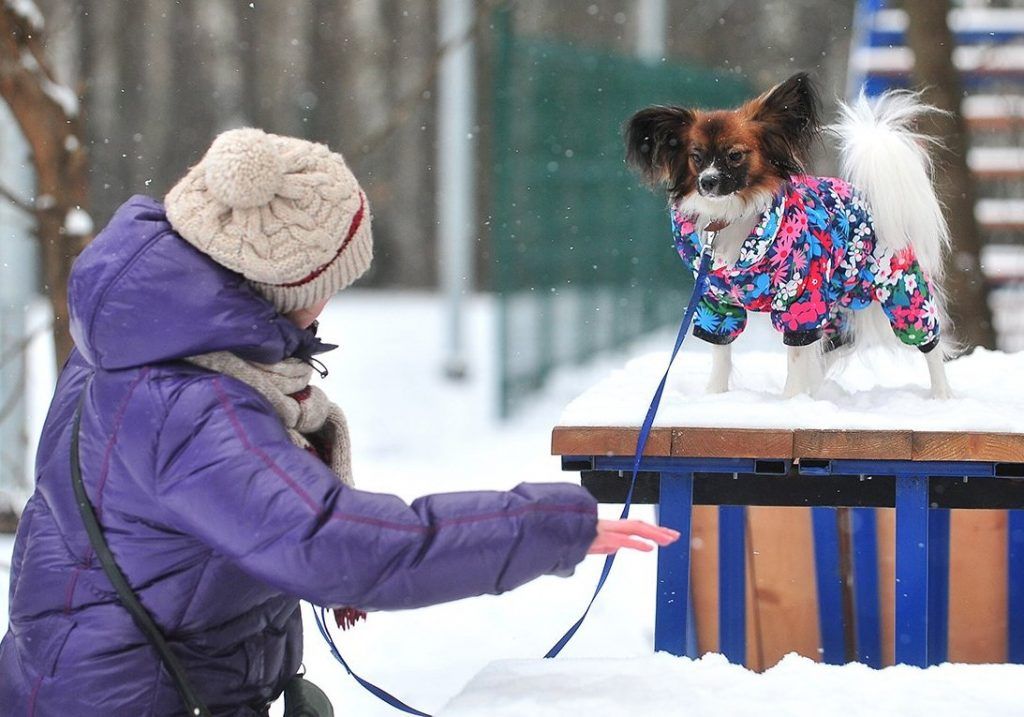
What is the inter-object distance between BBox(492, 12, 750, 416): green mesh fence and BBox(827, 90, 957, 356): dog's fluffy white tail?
16.0ft

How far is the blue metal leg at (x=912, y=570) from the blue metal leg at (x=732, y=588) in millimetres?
520

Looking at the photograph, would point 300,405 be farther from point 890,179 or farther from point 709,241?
point 890,179

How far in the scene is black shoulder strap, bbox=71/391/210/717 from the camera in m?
1.75

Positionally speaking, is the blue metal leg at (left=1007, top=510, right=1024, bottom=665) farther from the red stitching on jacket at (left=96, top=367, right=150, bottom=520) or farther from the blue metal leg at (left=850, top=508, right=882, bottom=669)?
the red stitching on jacket at (left=96, top=367, right=150, bottom=520)

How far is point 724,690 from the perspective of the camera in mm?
2080

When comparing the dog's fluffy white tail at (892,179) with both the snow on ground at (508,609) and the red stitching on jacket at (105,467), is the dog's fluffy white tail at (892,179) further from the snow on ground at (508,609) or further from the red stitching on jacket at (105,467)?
the red stitching on jacket at (105,467)

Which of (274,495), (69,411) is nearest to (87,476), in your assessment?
(69,411)

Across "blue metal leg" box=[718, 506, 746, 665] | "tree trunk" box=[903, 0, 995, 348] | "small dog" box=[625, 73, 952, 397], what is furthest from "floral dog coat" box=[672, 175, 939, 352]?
"tree trunk" box=[903, 0, 995, 348]

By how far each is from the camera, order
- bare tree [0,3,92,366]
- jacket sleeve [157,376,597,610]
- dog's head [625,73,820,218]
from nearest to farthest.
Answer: jacket sleeve [157,376,597,610], dog's head [625,73,820,218], bare tree [0,3,92,366]

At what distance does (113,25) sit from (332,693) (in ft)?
41.6

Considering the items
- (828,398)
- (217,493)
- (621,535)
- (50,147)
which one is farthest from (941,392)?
(50,147)

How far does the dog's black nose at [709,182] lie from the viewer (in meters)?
2.73

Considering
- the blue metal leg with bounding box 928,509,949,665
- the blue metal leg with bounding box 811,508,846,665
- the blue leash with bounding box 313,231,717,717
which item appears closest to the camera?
the blue leash with bounding box 313,231,717,717

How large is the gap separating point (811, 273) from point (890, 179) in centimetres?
33
